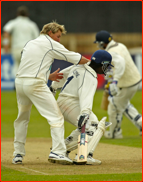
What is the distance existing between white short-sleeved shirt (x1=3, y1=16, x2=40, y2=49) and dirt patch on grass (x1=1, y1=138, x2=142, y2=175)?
703 centimetres

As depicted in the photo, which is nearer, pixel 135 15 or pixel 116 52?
pixel 116 52

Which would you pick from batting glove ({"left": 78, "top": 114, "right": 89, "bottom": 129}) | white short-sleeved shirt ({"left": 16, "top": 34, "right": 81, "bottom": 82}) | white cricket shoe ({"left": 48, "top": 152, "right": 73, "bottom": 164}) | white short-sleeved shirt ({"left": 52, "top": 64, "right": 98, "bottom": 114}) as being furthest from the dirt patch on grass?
white short-sleeved shirt ({"left": 16, "top": 34, "right": 81, "bottom": 82})

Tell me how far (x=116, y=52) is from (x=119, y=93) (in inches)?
35.4

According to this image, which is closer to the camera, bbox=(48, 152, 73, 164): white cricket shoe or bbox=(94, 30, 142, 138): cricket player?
bbox=(48, 152, 73, 164): white cricket shoe

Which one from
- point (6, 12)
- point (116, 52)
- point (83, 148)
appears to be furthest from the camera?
point (6, 12)

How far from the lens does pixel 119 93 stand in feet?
29.9

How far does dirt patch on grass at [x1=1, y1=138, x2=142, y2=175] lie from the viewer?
541 centimetres

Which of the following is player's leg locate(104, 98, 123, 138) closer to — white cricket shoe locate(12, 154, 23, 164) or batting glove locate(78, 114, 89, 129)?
white cricket shoe locate(12, 154, 23, 164)

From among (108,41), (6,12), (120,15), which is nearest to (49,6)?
(6,12)

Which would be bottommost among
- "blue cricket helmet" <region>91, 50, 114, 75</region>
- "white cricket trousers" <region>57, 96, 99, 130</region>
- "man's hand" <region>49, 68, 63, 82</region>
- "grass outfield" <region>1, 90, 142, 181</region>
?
"grass outfield" <region>1, 90, 142, 181</region>

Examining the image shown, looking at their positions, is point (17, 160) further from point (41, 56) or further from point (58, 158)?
point (41, 56)

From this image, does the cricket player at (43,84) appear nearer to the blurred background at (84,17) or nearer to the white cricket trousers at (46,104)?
the white cricket trousers at (46,104)

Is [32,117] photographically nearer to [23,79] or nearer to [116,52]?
[116,52]

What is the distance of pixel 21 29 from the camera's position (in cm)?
1490
